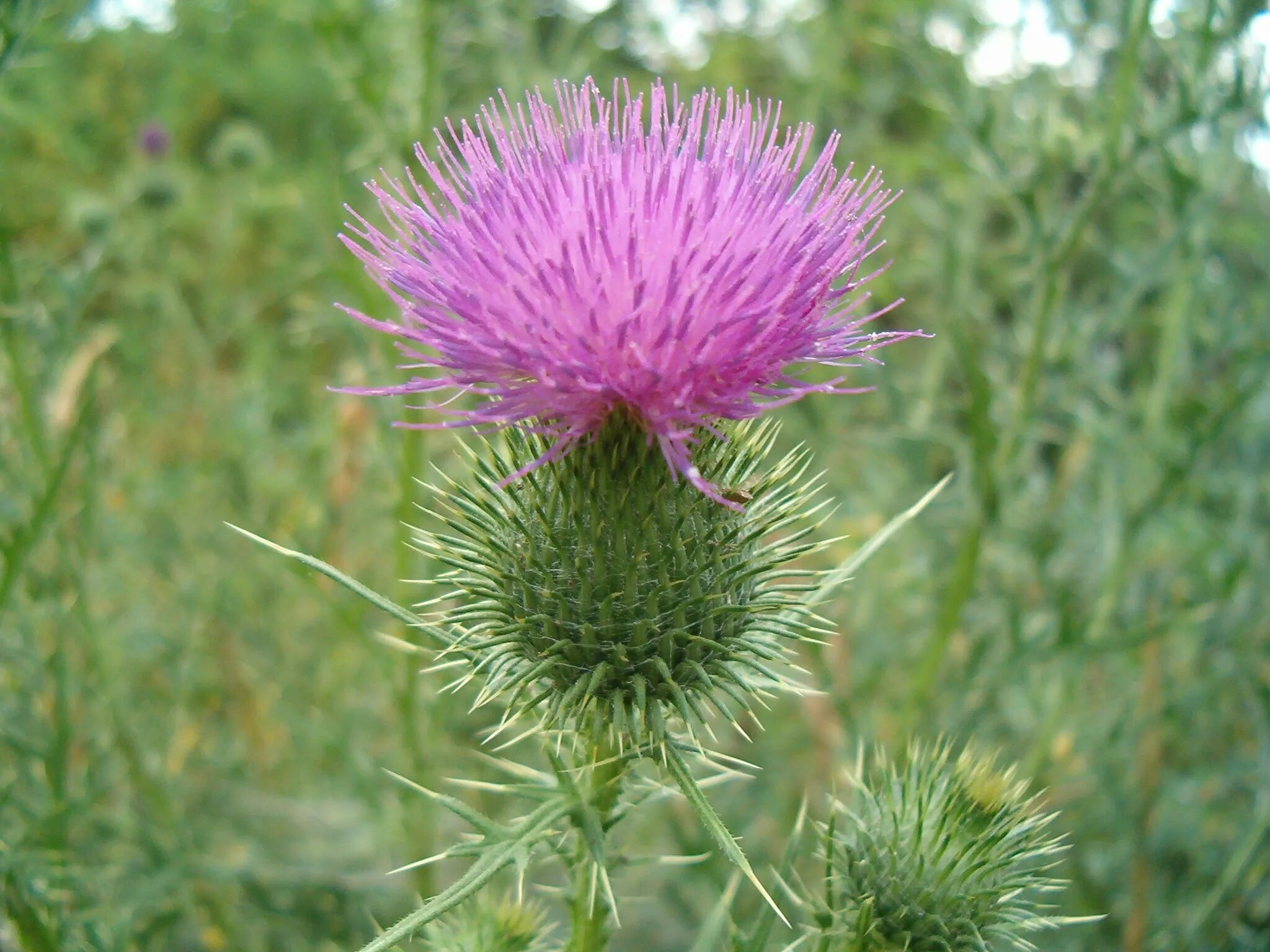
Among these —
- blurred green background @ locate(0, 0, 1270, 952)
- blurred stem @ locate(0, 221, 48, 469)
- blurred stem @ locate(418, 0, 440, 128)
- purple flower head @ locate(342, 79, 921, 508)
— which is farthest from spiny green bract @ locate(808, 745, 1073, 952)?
blurred stem @ locate(418, 0, 440, 128)

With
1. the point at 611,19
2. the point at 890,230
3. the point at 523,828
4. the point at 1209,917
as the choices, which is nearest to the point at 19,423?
the point at 523,828

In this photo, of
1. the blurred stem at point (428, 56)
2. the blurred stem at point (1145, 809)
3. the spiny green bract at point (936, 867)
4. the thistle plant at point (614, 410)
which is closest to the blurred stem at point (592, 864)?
the thistle plant at point (614, 410)

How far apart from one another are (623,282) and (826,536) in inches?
129

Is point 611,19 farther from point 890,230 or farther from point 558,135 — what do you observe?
point 558,135

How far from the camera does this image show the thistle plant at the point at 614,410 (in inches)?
73.3

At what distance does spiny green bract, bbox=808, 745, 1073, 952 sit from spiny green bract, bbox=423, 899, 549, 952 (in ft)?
2.00

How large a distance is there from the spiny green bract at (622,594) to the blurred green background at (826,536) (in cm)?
107

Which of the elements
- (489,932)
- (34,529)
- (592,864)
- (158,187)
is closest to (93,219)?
(158,187)

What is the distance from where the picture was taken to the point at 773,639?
218 centimetres

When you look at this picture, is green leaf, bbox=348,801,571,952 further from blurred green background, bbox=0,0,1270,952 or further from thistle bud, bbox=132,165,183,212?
thistle bud, bbox=132,165,183,212

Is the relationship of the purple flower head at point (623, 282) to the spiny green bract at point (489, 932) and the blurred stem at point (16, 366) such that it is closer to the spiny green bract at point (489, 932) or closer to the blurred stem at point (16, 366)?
Answer: the spiny green bract at point (489, 932)

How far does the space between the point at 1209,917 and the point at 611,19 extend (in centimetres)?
739

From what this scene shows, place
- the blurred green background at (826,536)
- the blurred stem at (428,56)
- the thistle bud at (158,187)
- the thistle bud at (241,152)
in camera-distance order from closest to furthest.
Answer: the blurred green background at (826,536)
the blurred stem at (428,56)
the thistle bud at (158,187)
the thistle bud at (241,152)

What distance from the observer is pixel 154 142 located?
5656 mm
